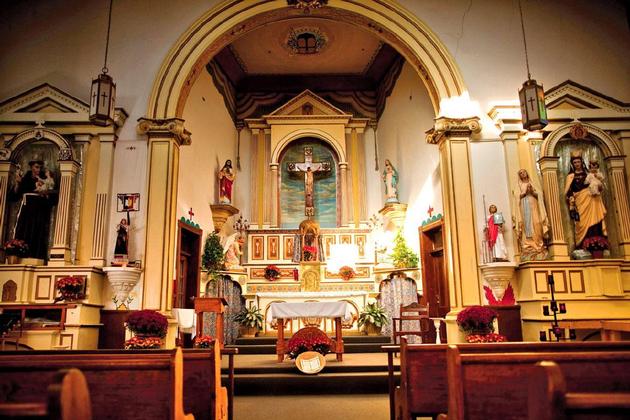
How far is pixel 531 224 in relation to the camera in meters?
6.51

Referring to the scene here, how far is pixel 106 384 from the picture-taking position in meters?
2.38

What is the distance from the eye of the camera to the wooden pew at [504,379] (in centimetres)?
228

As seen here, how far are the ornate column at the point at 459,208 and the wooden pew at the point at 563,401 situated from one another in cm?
538

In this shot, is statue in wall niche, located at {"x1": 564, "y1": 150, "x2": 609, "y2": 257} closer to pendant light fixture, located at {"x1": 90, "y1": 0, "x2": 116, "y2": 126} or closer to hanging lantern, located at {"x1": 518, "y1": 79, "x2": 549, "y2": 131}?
hanging lantern, located at {"x1": 518, "y1": 79, "x2": 549, "y2": 131}

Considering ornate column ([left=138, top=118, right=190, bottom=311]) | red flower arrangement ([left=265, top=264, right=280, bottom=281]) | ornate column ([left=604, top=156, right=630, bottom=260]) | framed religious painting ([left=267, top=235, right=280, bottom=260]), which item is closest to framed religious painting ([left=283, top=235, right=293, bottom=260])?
framed religious painting ([left=267, top=235, right=280, bottom=260])

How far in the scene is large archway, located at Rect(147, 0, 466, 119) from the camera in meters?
7.15

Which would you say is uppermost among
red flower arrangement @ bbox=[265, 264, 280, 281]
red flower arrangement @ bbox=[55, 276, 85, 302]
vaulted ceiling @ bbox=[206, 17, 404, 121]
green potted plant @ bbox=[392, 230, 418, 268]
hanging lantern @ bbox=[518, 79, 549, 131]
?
vaulted ceiling @ bbox=[206, 17, 404, 121]

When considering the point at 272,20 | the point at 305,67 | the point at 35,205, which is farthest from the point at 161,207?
the point at 305,67

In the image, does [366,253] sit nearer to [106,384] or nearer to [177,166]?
[177,166]

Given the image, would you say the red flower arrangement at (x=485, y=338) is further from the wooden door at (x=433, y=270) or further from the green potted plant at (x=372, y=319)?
the green potted plant at (x=372, y=319)

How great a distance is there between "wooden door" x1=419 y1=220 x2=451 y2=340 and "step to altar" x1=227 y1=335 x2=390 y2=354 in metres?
1.06

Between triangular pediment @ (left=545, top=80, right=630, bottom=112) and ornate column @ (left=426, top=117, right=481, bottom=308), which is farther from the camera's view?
triangular pediment @ (left=545, top=80, right=630, bottom=112)

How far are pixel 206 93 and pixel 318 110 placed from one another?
305cm

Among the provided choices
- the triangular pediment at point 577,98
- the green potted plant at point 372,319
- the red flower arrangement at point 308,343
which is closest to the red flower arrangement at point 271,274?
the green potted plant at point 372,319
